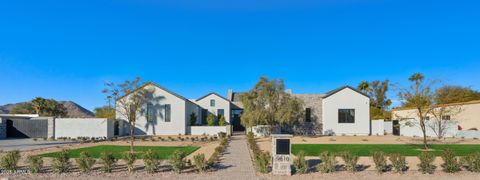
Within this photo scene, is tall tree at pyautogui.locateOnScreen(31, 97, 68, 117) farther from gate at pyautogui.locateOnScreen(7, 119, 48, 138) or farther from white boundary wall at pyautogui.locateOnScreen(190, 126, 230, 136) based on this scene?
white boundary wall at pyautogui.locateOnScreen(190, 126, 230, 136)

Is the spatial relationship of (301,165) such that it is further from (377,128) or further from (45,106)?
(45,106)

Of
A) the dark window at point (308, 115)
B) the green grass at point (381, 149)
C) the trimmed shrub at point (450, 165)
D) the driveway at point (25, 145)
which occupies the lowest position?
the driveway at point (25, 145)

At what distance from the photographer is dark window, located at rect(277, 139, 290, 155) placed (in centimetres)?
1017

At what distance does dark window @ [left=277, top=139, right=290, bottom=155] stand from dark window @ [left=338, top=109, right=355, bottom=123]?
78.6ft

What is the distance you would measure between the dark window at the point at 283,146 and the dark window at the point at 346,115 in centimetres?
2397

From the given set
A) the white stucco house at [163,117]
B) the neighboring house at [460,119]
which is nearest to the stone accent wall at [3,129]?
the white stucco house at [163,117]

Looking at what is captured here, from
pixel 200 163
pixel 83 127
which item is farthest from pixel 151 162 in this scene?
pixel 83 127

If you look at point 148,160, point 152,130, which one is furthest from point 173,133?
point 148,160

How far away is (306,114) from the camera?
34344 millimetres

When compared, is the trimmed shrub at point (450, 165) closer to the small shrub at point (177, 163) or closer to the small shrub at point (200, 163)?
the small shrub at point (200, 163)

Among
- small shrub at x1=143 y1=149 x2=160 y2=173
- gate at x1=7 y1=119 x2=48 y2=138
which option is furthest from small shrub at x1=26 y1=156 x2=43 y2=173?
gate at x1=7 y1=119 x2=48 y2=138

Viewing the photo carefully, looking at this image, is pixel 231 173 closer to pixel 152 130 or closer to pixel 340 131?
pixel 152 130

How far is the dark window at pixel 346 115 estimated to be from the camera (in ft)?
107

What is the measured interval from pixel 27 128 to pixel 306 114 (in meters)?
27.2
